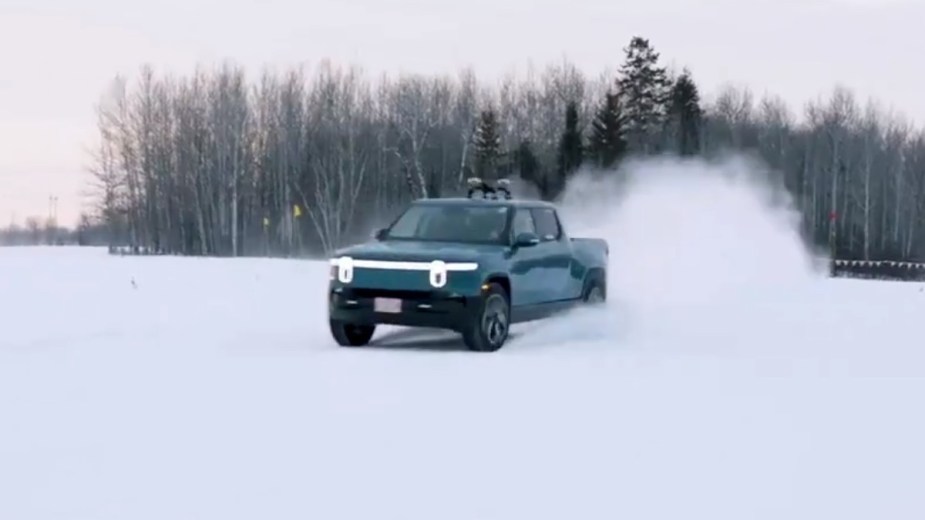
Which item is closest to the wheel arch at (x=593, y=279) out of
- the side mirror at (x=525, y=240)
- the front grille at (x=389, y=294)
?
the side mirror at (x=525, y=240)

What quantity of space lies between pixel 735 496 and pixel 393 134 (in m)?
81.2

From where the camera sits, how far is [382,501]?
613 cm

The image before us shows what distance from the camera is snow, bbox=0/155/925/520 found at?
624 centimetres

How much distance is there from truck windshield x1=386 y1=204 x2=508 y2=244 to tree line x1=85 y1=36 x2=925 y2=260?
6087 centimetres

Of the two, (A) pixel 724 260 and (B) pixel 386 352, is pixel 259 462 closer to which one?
(B) pixel 386 352

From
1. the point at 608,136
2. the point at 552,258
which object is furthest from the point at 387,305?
the point at 608,136

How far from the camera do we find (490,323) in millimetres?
13352

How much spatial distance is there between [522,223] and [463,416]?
6263 mm

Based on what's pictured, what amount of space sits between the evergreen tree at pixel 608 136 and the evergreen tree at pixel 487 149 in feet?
20.3

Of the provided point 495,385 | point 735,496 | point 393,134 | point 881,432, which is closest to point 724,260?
point 495,385

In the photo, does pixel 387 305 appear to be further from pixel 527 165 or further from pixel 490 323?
pixel 527 165

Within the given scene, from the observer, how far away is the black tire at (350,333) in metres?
13.6

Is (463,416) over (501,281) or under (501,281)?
under

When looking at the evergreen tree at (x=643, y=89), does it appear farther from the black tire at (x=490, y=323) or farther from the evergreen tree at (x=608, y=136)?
the black tire at (x=490, y=323)
